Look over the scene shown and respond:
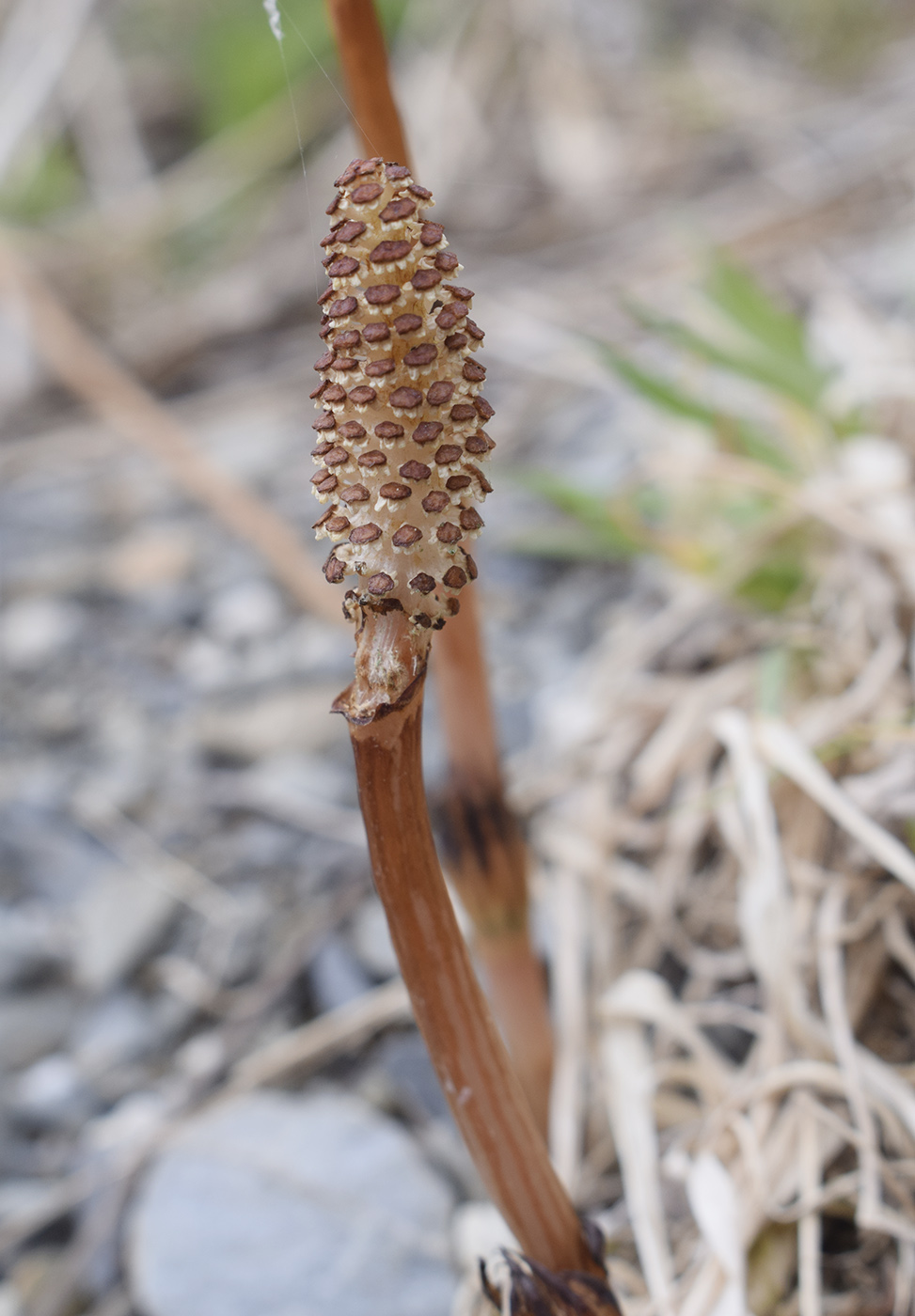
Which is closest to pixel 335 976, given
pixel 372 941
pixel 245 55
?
pixel 372 941

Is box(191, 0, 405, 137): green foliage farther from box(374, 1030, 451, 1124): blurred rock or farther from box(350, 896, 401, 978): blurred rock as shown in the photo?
box(374, 1030, 451, 1124): blurred rock

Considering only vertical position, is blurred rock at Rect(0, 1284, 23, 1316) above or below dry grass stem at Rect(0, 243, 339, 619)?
below

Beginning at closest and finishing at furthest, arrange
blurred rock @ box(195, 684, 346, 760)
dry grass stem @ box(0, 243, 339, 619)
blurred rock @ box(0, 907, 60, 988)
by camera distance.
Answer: blurred rock @ box(0, 907, 60, 988), blurred rock @ box(195, 684, 346, 760), dry grass stem @ box(0, 243, 339, 619)

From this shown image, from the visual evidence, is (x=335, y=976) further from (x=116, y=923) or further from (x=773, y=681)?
(x=773, y=681)

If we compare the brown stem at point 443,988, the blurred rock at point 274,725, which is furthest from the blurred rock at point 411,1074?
the blurred rock at point 274,725

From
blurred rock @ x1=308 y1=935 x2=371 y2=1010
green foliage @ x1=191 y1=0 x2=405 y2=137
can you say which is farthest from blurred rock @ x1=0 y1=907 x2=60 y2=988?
green foliage @ x1=191 y1=0 x2=405 y2=137

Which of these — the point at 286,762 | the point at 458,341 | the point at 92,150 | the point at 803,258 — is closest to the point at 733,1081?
the point at 458,341

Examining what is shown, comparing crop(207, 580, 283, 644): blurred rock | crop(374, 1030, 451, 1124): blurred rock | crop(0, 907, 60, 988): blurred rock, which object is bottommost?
crop(374, 1030, 451, 1124): blurred rock

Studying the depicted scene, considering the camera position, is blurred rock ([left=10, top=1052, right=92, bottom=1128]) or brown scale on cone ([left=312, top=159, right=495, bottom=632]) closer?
brown scale on cone ([left=312, top=159, right=495, bottom=632])
